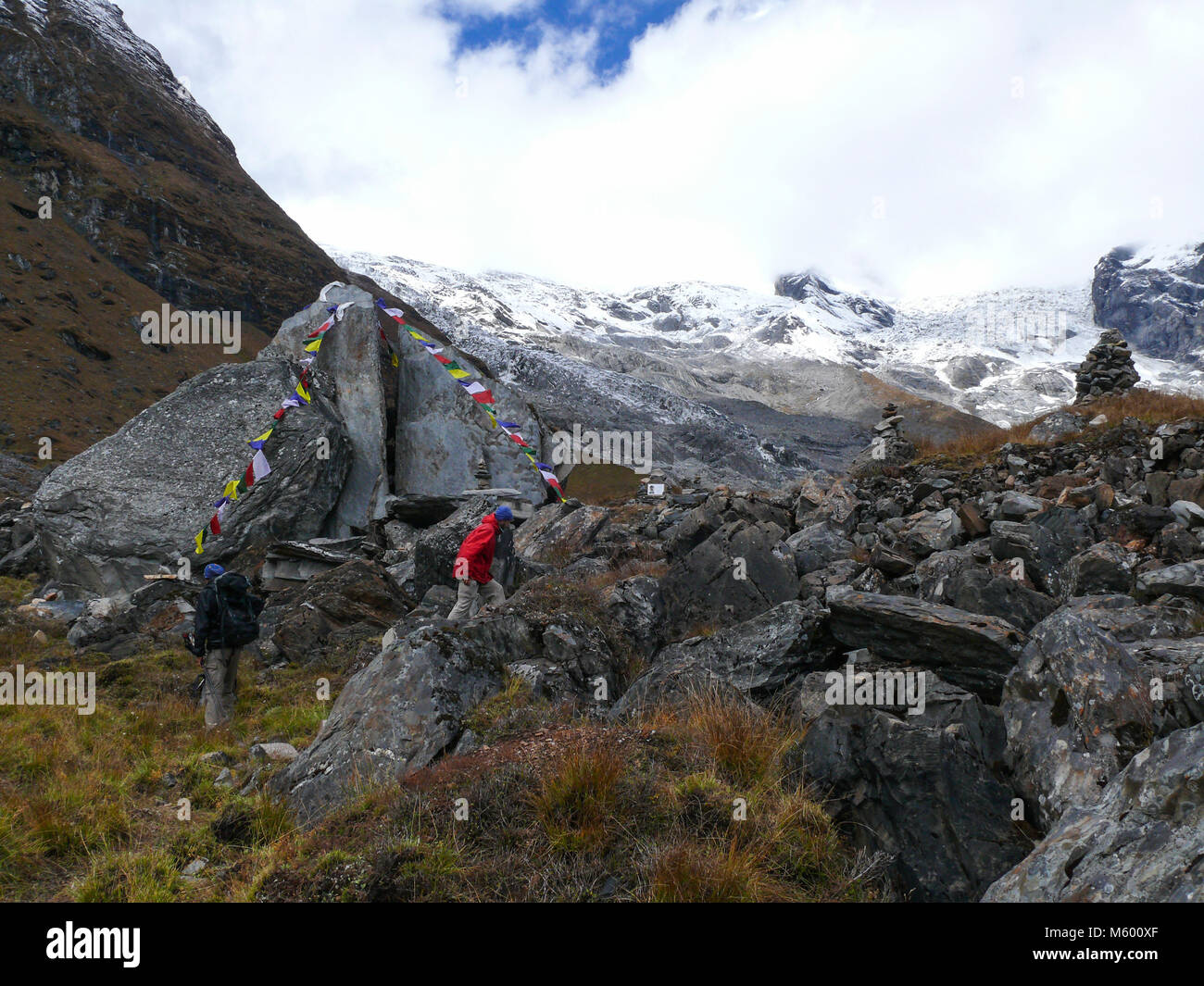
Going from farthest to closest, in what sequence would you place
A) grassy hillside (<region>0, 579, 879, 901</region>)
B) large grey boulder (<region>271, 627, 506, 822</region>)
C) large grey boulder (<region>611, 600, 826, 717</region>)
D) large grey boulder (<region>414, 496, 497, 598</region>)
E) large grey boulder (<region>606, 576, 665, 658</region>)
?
large grey boulder (<region>414, 496, 497, 598</region>) → large grey boulder (<region>606, 576, 665, 658</region>) → large grey boulder (<region>611, 600, 826, 717</region>) → large grey boulder (<region>271, 627, 506, 822</region>) → grassy hillside (<region>0, 579, 879, 901</region>)

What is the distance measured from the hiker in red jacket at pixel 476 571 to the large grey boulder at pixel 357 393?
8769 millimetres

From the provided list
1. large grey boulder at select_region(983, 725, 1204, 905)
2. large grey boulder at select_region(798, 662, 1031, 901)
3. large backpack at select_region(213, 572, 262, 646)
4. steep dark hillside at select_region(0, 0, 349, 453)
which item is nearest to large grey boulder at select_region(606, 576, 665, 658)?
large grey boulder at select_region(798, 662, 1031, 901)

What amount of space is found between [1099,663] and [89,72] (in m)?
101

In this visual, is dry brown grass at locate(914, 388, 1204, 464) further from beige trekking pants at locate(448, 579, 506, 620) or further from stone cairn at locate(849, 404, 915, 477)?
beige trekking pants at locate(448, 579, 506, 620)

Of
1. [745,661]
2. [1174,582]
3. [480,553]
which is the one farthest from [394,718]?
[1174,582]

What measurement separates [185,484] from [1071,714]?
16.4 metres

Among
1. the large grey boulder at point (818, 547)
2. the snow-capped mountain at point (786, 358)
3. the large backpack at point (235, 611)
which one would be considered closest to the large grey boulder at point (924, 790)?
the large grey boulder at point (818, 547)

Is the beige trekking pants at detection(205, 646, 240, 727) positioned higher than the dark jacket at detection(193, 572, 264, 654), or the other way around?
the dark jacket at detection(193, 572, 264, 654)

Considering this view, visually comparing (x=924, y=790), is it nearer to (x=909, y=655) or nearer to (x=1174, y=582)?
(x=909, y=655)

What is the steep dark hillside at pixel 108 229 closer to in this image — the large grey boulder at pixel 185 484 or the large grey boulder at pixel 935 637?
the large grey boulder at pixel 185 484

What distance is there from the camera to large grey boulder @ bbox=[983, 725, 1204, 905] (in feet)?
8.84

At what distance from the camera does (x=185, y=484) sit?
50.5 feet

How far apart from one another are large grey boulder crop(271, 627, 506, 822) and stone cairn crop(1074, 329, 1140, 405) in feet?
64.8
